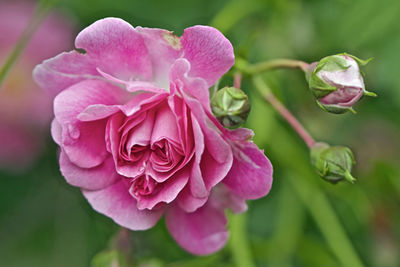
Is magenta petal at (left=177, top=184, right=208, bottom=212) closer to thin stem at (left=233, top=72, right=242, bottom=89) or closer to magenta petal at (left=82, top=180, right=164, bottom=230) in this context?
magenta petal at (left=82, top=180, right=164, bottom=230)

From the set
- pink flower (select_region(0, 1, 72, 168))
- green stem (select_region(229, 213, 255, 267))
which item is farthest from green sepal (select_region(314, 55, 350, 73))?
pink flower (select_region(0, 1, 72, 168))

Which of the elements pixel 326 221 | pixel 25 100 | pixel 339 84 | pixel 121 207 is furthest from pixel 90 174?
pixel 25 100

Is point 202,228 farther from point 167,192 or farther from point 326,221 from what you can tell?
point 326,221

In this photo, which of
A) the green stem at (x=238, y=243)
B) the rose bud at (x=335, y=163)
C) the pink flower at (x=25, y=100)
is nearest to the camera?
the rose bud at (x=335, y=163)

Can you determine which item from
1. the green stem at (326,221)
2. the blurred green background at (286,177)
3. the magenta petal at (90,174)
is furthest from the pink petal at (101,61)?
the green stem at (326,221)

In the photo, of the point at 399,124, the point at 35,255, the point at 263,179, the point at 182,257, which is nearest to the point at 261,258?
the point at 182,257

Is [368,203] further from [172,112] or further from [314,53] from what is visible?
[172,112]

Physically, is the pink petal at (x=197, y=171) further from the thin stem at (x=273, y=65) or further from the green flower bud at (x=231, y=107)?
the thin stem at (x=273, y=65)

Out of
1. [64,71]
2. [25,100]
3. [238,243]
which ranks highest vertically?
[64,71]
